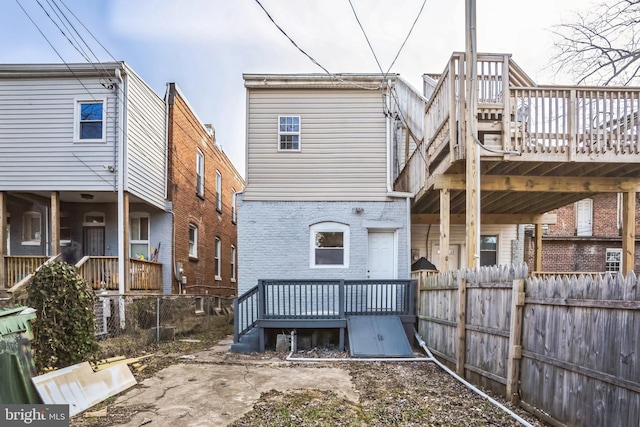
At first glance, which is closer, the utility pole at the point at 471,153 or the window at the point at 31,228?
the utility pole at the point at 471,153

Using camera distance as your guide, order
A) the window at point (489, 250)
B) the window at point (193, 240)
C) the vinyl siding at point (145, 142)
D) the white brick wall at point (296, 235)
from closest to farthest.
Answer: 1. the white brick wall at point (296, 235)
2. the vinyl siding at point (145, 142)
3. the window at point (489, 250)
4. the window at point (193, 240)

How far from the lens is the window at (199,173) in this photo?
1472 cm

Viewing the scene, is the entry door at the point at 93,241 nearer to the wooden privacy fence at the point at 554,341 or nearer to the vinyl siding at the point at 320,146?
the vinyl siding at the point at 320,146

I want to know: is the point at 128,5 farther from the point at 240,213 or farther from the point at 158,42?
the point at 240,213

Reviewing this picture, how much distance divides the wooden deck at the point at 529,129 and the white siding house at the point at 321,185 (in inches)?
86.2

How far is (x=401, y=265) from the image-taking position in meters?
10.0

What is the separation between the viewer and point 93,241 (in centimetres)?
1182

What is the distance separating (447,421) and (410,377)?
1.88 m

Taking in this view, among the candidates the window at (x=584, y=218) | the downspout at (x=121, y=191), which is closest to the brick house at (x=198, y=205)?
the downspout at (x=121, y=191)

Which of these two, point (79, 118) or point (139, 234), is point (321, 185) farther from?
point (79, 118)

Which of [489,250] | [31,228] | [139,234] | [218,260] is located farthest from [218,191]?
[489,250]

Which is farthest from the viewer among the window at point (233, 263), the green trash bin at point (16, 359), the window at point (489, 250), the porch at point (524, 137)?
the window at point (233, 263)

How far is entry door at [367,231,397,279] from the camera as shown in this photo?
400 inches

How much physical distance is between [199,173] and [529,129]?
1168cm
